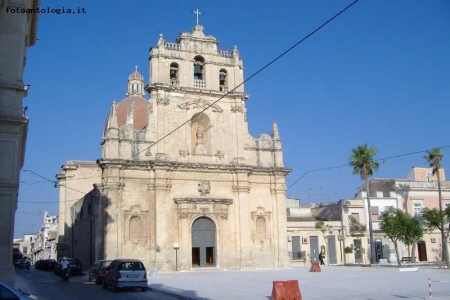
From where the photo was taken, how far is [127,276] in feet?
67.0

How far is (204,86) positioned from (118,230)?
42.1 feet

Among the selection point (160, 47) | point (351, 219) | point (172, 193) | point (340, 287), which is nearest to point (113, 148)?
point (172, 193)

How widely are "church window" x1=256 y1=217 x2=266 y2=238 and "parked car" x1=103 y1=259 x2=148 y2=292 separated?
18168 mm

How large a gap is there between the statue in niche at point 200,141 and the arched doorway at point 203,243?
5.13m

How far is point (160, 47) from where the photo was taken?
37.7 metres

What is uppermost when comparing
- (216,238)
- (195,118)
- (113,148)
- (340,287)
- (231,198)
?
(195,118)

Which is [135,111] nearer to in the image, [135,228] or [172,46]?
[172,46]

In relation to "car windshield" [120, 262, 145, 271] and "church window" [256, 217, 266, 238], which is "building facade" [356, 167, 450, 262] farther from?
"car windshield" [120, 262, 145, 271]

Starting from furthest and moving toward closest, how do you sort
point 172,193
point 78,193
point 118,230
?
point 78,193, point 172,193, point 118,230

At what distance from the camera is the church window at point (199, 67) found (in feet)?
129

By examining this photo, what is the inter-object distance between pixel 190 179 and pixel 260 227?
6736 mm

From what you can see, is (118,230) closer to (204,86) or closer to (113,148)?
(113,148)

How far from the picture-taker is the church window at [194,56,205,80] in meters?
39.3

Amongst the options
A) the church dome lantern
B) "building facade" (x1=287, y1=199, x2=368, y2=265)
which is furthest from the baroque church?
the church dome lantern
